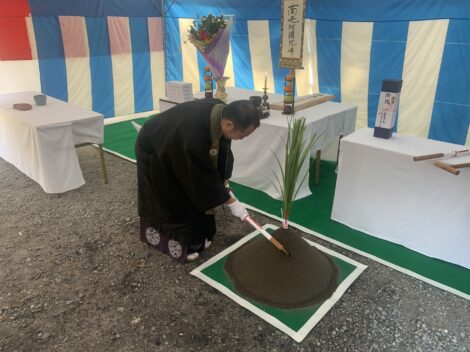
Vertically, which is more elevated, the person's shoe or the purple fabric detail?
the purple fabric detail

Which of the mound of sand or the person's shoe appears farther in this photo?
the person's shoe

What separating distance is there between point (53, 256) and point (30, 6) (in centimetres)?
324

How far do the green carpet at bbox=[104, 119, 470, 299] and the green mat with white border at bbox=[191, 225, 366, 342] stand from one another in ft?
0.70

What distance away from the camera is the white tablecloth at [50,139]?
2.66 metres

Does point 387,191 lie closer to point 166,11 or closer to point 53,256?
point 53,256

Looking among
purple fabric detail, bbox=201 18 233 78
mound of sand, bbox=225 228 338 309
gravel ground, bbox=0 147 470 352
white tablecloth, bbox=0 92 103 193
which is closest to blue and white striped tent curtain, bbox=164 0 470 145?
purple fabric detail, bbox=201 18 233 78

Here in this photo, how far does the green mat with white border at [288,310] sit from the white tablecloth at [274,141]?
0.77m

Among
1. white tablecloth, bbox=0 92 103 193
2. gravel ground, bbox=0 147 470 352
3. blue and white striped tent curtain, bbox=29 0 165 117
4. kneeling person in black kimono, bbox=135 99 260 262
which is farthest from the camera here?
blue and white striped tent curtain, bbox=29 0 165 117

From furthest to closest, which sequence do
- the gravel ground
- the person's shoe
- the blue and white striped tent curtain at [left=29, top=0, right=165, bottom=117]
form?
the blue and white striped tent curtain at [left=29, top=0, right=165, bottom=117]
the person's shoe
the gravel ground

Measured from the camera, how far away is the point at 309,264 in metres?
1.93

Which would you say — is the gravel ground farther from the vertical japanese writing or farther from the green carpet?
the vertical japanese writing

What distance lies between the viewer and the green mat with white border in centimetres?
169

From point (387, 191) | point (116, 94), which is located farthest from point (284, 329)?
point (116, 94)

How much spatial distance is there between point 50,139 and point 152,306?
5.10ft
